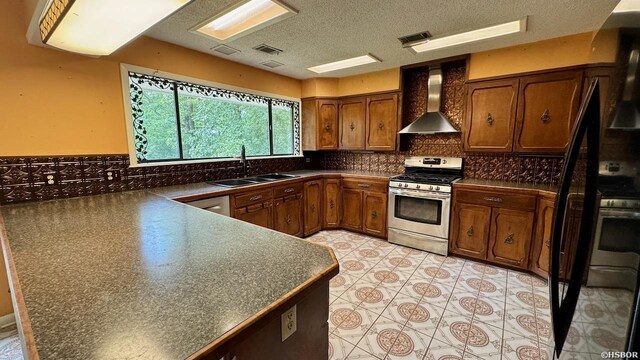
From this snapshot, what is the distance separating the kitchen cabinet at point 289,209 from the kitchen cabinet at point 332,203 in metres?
0.50

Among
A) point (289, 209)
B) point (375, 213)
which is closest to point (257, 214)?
point (289, 209)

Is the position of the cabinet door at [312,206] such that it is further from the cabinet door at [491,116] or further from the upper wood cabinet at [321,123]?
the cabinet door at [491,116]

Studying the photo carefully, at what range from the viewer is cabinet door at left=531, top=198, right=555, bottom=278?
2.52 metres

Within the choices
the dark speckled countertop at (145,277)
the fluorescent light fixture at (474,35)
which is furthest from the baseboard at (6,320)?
the fluorescent light fixture at (474,35)

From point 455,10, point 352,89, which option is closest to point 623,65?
point 455,10

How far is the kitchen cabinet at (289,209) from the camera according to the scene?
11.0ft

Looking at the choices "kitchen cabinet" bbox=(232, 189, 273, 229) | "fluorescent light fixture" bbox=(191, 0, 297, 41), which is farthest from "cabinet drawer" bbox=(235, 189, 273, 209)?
"fluorescent light fixture" bbox=(191, 0, 297, 41)

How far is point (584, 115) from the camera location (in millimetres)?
834

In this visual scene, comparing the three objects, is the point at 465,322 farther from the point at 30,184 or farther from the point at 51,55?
the point at 51,55

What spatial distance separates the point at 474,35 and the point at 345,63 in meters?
1.53

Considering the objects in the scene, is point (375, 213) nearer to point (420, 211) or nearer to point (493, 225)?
point (420, 211)

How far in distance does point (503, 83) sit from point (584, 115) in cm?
264

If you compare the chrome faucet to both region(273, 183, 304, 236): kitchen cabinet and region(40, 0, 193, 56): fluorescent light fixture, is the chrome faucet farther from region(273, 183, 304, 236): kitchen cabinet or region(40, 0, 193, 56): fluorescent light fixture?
region(40, 0, 193, 56): fluorescent light fixture

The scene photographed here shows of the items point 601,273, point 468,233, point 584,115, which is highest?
point 584,115
